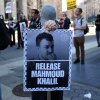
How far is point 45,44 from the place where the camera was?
5055mm

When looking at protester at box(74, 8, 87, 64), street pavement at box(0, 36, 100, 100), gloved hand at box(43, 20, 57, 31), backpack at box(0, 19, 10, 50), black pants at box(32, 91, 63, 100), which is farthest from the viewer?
protester at box(74, 8, 87, 64)

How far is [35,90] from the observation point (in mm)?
5148

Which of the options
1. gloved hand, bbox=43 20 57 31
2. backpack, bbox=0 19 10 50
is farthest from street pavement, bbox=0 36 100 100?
backpack, bbox=0 19 10 50

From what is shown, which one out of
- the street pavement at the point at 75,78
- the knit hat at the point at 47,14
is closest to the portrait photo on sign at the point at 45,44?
the knit hat at the point at 47,14

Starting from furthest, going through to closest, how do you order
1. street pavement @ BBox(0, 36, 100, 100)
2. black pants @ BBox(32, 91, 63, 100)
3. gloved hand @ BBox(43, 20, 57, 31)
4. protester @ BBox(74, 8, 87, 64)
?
protester @ BBox(74, 8, 87, 64)
street pavement @ BBox(0, 36, 100, 100)
black pants @ BBox(32, 91, 63, 100)
gloved hand @ BBox(43, 20, 57, 31)

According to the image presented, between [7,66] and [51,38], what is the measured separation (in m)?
7.50

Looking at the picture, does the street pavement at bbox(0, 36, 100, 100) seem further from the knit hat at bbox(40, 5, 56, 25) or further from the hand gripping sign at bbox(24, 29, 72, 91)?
the knit hat at bbox(40, 5, 56, 25)

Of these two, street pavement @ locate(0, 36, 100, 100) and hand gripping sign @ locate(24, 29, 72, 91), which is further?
street pavement @ locate(0, 36, 100, 100)

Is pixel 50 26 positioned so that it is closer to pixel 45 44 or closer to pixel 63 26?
pixel 45 44

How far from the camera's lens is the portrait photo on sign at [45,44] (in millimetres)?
5043

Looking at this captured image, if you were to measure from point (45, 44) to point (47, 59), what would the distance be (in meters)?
0.20

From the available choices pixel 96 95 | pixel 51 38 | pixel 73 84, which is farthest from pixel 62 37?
pixel 73 84

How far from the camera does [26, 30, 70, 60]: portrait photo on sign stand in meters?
5.04

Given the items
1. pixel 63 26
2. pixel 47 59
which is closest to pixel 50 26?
pixel 47 59
